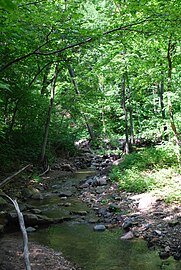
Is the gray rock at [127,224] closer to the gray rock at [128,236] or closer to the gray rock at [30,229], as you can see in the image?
the gray rock at [128,236]

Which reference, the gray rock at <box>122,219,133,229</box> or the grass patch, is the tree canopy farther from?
the gray rock at <box>122,219,133,229</box>

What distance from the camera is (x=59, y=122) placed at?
1756 cm

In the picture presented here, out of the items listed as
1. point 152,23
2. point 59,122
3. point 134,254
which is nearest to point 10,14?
point 152,23

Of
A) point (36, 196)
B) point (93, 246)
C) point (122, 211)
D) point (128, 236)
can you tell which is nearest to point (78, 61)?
point (36, 196)

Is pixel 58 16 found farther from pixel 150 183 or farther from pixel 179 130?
pixel 179 130

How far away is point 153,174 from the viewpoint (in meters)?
8.89

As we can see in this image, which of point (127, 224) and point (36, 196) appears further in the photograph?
point (36, 196)

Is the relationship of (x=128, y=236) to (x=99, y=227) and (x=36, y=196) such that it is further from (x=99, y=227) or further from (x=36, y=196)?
(x=36, y=196)

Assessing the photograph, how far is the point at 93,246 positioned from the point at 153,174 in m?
4.11

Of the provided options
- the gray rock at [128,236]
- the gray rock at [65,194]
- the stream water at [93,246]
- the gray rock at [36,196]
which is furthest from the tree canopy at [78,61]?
the gray rock at [128,236]

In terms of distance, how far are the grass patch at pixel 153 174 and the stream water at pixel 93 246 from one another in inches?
77.4

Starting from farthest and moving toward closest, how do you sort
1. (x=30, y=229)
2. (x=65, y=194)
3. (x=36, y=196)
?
(x=65, y=194) → (x=36, y=196) → (x=30, y=229)

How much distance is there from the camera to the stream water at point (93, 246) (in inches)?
183

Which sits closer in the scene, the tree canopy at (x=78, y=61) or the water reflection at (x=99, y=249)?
the water reflection at (x=99, y=249)
